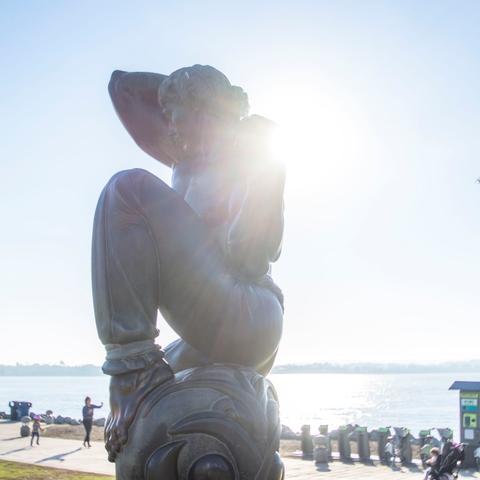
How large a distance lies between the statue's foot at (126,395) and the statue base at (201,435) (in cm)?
2

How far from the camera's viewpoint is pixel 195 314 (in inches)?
135

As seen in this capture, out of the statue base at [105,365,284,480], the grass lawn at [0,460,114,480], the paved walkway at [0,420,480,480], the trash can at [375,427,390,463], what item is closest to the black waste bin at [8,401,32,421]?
the paved walkway at [0,420,480,480]

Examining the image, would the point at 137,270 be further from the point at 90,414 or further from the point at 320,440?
the point at 90,414

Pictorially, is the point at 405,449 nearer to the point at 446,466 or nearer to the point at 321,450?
the point at 321,450

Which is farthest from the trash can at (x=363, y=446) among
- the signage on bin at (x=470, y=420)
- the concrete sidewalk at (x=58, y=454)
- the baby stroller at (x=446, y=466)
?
the concrete sidewalk at (x=58, y=454)

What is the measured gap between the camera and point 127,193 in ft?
11.2

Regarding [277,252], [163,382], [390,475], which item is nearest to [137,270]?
[163,382]

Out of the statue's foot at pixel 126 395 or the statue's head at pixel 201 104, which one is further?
the statue's head at pixel 201 104

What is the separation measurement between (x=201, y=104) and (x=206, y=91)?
7 cm

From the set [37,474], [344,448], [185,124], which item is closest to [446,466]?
[344,448]

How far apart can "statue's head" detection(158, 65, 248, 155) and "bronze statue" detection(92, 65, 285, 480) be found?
176 millimetres

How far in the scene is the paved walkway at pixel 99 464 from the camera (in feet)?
49.5

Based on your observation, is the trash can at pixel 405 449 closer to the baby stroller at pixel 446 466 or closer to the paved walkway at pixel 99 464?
the paved walkway at pixel 99 464

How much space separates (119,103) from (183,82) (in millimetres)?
639
